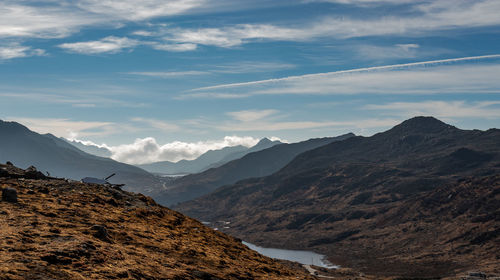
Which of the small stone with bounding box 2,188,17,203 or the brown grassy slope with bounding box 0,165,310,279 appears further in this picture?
the small stone with bounding box 2,188,17,203

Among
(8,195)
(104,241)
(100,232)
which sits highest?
Result: (8,195)

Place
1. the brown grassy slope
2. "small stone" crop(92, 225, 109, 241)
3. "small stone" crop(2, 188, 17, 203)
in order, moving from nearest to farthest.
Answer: the brown grassy slope
"small stone" crop(92, 225, 109, 241)
"small stone" crop(2, 188, 17, 203)

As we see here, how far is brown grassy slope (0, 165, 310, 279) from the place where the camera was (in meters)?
20.6

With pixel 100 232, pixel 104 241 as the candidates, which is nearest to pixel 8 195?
pixel 100 232

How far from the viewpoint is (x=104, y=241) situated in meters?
25.4

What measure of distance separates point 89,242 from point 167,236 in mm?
8046

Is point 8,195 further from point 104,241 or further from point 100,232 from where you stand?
point 104,241

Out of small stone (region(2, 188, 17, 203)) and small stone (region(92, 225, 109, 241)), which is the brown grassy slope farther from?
small stone (region(2, 188, 17, 203))

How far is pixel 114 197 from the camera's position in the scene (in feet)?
121

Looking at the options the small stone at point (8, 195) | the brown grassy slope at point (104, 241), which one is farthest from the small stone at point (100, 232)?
the small stone at point (8, 195)

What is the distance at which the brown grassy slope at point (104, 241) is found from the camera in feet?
67.7

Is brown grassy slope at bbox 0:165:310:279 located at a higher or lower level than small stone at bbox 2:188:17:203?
lower

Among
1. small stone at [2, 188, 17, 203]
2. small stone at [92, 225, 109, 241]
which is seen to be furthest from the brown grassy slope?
small stone at [2, 188, 17, 203]

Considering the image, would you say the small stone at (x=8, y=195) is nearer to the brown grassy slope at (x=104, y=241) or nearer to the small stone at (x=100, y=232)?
the brown grassy slope at (x=104, y=241)
